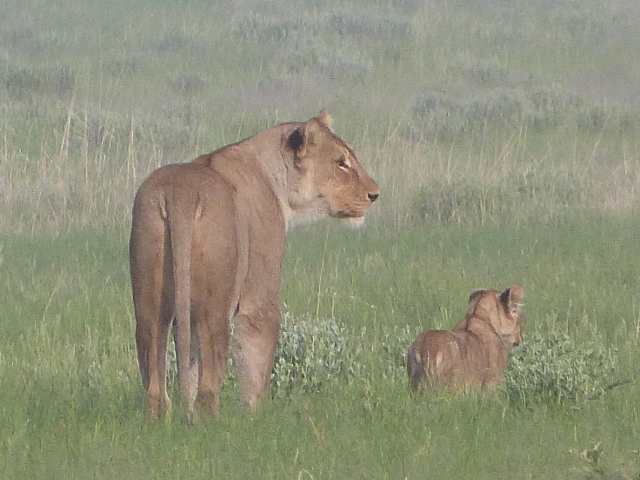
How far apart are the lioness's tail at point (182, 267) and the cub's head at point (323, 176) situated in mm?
1373

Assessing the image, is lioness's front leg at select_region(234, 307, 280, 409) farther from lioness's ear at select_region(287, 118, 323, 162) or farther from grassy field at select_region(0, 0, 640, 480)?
lioness's ear at select_region(287, 118, 323, 162)

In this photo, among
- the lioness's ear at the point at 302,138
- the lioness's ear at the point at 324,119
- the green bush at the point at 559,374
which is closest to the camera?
the green bush at the point at 559,374

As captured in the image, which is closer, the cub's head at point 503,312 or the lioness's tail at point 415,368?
the lioness's tail at point 415,368

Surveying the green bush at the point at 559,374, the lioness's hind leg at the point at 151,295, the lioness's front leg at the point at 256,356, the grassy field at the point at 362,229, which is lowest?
the grassy field at the point at 362,229

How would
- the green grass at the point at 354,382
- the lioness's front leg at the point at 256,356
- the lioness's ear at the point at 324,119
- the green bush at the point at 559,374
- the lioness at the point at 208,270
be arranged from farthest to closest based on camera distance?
the lioness's ear at the point at 324,119, the green bush at the point at 559,374, the lioness's front leg at the point at 256,356, the lioness at the point at 208,270, the green grass at the point at 354,382

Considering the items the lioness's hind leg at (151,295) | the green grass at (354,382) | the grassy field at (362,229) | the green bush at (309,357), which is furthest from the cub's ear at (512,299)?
the lioness's hind leg at (151,295)

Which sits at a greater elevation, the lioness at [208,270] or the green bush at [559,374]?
the lioness at [208,270]

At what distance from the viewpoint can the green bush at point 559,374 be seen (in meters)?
6.57

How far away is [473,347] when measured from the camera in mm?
7363

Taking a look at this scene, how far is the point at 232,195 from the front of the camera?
595cm

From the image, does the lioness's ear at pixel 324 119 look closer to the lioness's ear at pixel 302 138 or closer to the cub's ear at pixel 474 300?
the lioness's ear at pixel 302 138

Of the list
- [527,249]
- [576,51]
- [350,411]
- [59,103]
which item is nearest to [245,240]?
[350,411]

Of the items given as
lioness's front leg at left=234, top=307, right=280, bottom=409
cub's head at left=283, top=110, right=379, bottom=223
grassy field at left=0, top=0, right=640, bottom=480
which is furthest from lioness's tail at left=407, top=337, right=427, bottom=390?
lioness's front leg at left=234, top=307, right=280, bottom=409

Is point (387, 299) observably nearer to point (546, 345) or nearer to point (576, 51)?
point (546, 345)
